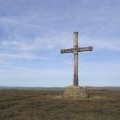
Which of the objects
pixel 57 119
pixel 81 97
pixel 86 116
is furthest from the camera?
pixel 81 97

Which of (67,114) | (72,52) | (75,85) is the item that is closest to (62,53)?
(72,52)

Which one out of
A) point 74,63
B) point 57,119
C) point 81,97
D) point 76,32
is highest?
point 76,32

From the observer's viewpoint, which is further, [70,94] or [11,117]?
[70,94]

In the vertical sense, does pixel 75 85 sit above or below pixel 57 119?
above

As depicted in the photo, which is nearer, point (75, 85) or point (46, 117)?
point (46, 117)

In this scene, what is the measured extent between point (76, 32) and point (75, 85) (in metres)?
5.83

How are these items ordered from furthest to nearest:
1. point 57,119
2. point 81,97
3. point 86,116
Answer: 1. point 81,97
2. point 86,116
3. point 57,119

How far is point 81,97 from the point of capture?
37594 millimetres

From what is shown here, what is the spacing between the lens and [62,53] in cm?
3969

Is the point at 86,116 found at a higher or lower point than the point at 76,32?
lower

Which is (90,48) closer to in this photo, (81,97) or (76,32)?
(76,32)

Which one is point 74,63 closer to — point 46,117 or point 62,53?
point 62,53

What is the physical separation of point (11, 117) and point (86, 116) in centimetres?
468

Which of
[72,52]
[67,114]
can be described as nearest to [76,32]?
[72,52]
